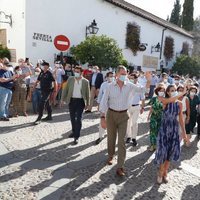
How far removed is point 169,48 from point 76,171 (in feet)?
80.5

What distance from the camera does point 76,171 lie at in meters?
5.41

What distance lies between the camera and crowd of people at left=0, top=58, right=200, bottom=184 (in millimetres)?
5203

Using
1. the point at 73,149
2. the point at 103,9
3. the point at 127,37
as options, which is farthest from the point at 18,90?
the point at 127,37

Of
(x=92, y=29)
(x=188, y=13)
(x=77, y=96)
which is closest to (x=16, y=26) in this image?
(x=92, y=29)

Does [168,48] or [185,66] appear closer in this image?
[168,48]

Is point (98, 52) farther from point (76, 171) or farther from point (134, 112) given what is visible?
point (76, 171)

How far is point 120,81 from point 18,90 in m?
5.43

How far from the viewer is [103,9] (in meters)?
19.0

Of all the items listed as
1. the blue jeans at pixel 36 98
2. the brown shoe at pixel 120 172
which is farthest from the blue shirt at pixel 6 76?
the brown shoe at pixel 120 172

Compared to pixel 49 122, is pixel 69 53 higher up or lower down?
higher up

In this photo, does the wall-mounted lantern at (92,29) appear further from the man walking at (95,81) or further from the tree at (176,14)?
the tree at (176,14)

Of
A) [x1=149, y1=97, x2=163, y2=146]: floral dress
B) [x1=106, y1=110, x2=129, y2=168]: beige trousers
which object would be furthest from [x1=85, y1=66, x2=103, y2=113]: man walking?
[x1=106, y1=110, x2=129, y2=168]: beige trousers

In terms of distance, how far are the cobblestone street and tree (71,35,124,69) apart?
293 inches

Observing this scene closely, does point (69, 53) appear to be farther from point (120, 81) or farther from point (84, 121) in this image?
point (120, 81)
